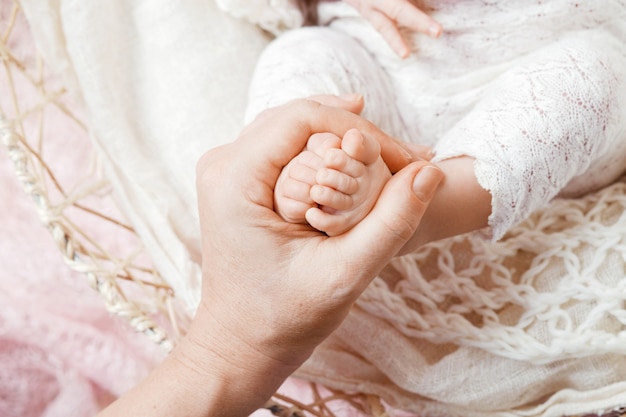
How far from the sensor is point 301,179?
63 centimetres

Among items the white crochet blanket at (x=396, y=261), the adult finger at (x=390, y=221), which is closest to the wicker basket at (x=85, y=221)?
the white crochet blanket at (x=396, y=261)

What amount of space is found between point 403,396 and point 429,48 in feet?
1.50

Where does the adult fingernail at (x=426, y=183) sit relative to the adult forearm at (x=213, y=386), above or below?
above

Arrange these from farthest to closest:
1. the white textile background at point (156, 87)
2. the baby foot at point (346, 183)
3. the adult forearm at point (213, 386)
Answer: the white textile background at point (156, 87), the adult forearm at point (213, 386), the baby foot at point (346, 183)

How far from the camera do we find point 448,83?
93 centimetres

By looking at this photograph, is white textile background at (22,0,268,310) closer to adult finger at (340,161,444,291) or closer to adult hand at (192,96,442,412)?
adult hand at (192,96,442,412)

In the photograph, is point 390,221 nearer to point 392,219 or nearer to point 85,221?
point 392,219

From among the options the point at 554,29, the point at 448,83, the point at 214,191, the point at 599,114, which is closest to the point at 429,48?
the point at 448,83

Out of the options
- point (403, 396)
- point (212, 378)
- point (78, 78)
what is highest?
point (78, 78)

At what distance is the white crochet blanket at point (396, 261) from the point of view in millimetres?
855

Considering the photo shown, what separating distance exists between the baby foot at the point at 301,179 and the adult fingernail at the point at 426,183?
0.08m

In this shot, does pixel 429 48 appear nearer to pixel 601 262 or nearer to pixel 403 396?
pixel 601 262

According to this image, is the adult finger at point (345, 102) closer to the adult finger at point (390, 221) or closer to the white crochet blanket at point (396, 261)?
the adult finger at point (390, 221)

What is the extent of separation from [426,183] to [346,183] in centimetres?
8
